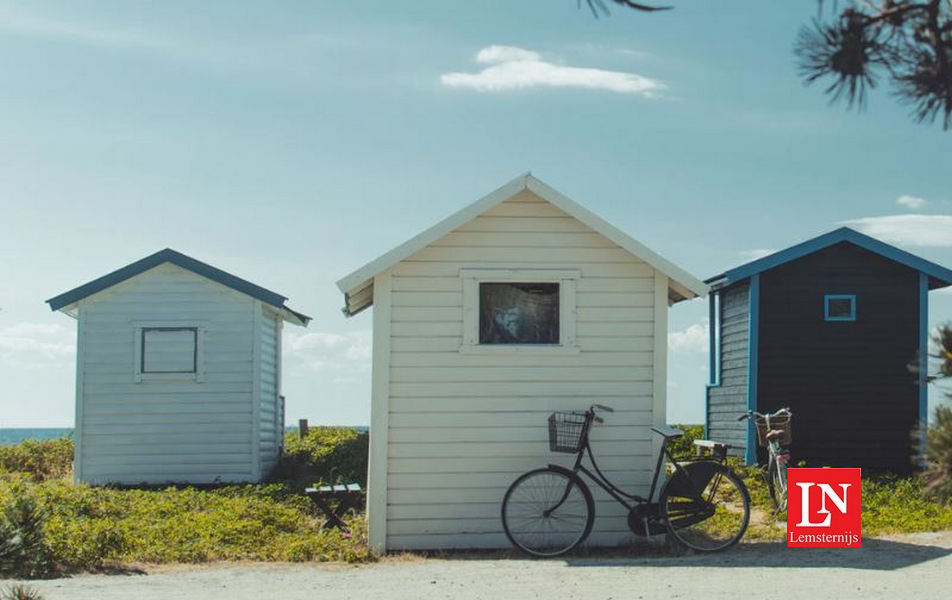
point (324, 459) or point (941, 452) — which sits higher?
point (941, 452)

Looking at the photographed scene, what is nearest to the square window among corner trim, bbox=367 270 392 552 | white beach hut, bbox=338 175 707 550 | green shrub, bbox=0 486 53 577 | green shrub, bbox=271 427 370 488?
white beach hut, bbox=338 175 707 550

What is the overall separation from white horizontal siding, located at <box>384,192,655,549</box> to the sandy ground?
2.60ft

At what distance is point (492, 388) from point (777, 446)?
4.00 metres

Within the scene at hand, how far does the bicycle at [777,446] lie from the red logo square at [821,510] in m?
0.17

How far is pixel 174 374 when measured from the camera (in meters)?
21.5

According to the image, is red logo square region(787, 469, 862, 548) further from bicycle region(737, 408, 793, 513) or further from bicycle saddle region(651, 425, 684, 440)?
bicycle saddle region(651, 425, 684, 440)

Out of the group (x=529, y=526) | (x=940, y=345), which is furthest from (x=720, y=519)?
(x=940, y=345)

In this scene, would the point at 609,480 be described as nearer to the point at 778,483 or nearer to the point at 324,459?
the point at 778,483

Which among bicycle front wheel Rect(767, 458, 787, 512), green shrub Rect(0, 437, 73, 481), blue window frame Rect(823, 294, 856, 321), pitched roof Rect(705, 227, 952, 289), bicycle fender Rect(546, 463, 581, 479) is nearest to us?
bicycle fender Rect(546, 463, 581, 479)

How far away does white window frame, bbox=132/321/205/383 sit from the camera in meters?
21.5

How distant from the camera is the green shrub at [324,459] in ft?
68.8

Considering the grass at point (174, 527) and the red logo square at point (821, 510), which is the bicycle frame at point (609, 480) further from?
the grass at point (174, 527)

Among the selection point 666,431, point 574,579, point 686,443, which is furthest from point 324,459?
point 574,579

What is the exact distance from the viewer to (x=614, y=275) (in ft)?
44.7
